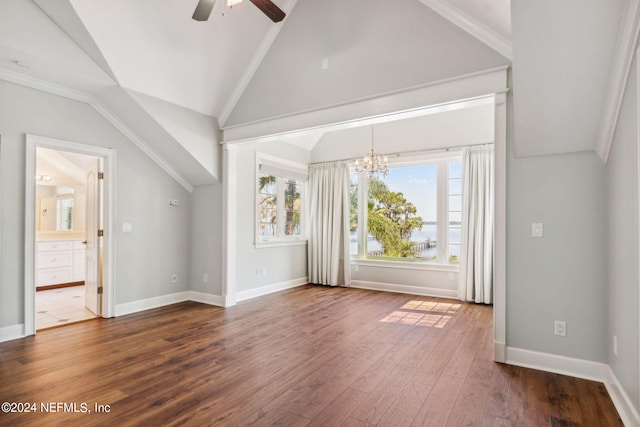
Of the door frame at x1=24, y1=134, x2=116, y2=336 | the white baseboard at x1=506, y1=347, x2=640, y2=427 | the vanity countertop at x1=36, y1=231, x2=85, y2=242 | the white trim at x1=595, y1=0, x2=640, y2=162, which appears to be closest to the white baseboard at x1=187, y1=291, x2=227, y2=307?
the door frame at x1=24, y1=134, x2=116, y2=336

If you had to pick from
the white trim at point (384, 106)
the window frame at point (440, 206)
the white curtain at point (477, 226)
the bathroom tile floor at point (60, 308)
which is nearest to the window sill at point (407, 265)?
the window frame at point (440, 206)

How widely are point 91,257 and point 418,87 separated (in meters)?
4.77


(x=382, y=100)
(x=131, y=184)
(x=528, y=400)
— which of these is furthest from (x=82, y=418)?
(x=382, y=100)

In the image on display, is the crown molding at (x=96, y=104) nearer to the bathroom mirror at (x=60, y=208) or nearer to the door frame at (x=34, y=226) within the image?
the door frame at (x=34, y=226)

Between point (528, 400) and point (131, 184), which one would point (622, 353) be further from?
point (131, 184)

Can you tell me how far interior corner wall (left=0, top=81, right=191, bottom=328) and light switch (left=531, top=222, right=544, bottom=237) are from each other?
15.7ft

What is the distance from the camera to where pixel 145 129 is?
15.2ft

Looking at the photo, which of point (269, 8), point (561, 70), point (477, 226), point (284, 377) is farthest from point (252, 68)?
point (477, 226)

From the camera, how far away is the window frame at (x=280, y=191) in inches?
232

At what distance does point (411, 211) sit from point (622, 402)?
4181 millimetres

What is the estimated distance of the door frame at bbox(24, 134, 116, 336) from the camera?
378 centimetres

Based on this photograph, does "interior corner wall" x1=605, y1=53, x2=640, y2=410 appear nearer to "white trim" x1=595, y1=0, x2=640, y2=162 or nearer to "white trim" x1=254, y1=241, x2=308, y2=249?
"white trim" x1=595, y1=0, x2=640, y2=162

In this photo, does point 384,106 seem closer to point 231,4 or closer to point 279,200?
point 231,4

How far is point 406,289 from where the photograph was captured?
6.04 m
